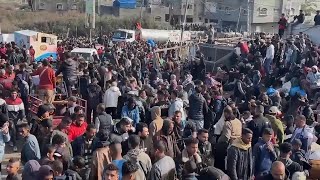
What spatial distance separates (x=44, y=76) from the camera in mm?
12758

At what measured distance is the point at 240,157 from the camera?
25.0 ft

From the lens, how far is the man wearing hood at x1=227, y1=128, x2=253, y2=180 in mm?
7582

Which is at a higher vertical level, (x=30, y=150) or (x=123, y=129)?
(x=123, y=129)

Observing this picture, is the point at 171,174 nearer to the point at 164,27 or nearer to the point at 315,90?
the point at 315,90

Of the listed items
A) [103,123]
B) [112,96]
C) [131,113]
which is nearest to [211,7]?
[112,96]

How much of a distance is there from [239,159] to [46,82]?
652cm

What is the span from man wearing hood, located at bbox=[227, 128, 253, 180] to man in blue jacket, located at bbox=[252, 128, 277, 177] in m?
0.24

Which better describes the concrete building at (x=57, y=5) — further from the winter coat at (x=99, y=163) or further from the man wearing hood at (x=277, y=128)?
the winter coat at (x=99, y=163)

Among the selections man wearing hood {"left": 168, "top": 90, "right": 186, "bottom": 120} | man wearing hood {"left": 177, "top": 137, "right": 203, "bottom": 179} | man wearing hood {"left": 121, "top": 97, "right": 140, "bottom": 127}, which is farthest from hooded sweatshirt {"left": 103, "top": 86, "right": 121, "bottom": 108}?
man wearing hood {"left": 177, "top": 137, "right": 203, "bottom": 179}

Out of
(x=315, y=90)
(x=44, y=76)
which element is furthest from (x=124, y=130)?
(x=315, y=90)

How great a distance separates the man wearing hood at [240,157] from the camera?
758 cm

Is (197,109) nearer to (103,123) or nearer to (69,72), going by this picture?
(103,123)

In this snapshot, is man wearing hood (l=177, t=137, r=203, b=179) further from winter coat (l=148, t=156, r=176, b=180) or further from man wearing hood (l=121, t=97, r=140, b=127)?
man wearing hood (l=121, t=97, r=140, b=127)

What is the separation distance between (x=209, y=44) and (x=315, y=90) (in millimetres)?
12165
